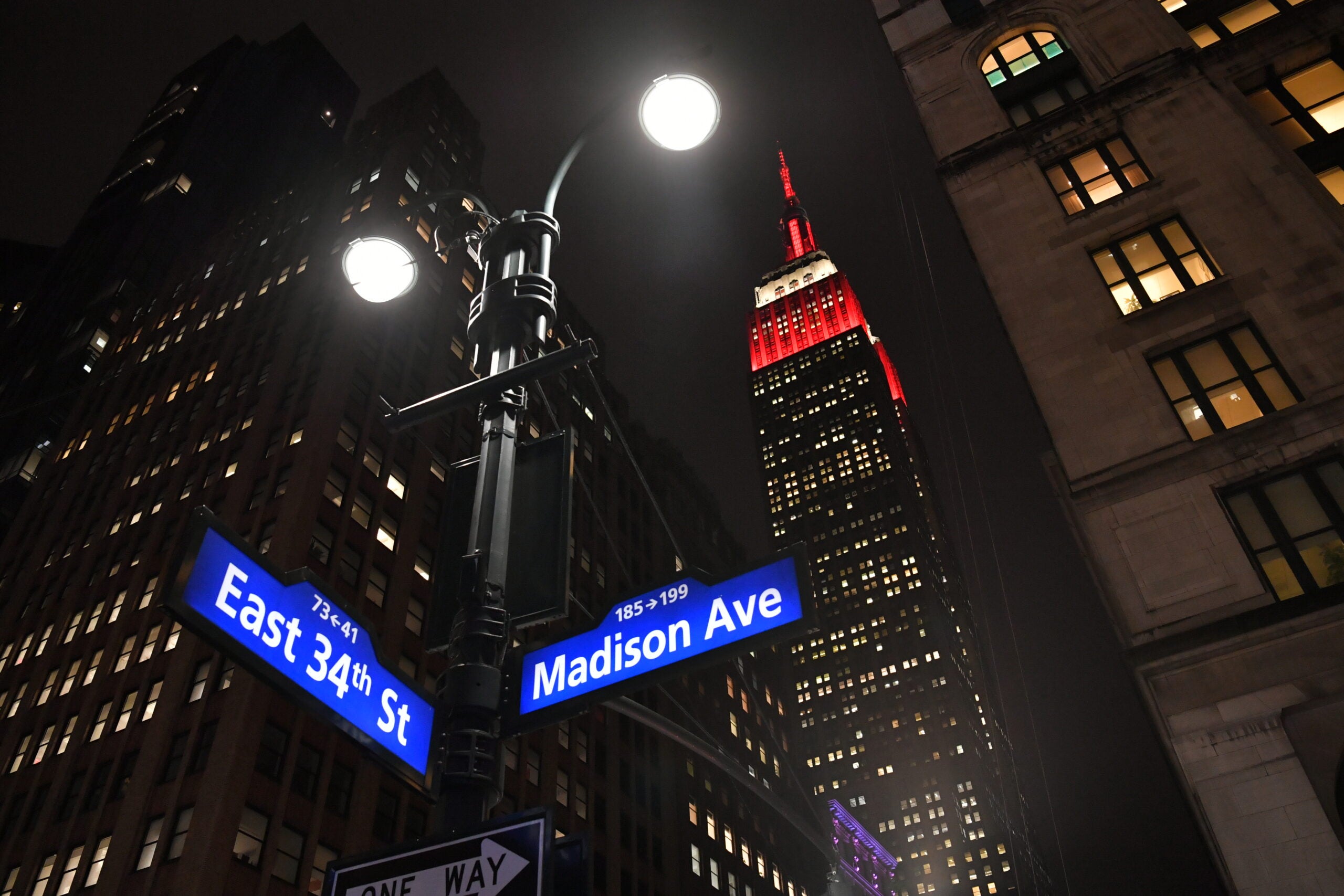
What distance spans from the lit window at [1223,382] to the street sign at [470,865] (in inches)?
704

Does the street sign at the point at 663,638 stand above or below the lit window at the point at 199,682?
below

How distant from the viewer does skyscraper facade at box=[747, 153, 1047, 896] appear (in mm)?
140500

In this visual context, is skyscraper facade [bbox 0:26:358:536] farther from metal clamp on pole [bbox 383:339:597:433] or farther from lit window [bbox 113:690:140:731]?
metal clamp on pole [bbox 383:339:597:433]

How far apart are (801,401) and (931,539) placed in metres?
40.9

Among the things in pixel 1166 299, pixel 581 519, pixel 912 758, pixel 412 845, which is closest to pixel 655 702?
pixel 581 519

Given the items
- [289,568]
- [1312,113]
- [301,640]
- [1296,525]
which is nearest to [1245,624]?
[1296,525]

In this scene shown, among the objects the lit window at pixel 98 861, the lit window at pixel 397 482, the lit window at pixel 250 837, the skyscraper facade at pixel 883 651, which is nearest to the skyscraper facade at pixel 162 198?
→ the lit window at pixel 397 482

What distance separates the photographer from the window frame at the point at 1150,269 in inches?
778

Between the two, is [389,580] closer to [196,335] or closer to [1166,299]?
[196,335]

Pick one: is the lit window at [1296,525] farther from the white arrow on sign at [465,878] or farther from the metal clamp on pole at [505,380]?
the white arrow on sign at [465,878]

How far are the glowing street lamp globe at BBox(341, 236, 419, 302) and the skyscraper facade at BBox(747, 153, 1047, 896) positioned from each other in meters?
112

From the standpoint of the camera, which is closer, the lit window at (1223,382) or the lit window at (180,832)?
the lit window at (1223,382)

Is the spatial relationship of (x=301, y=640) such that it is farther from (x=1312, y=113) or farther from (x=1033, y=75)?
(x=1033, y=75)

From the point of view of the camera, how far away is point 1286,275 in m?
18.6
